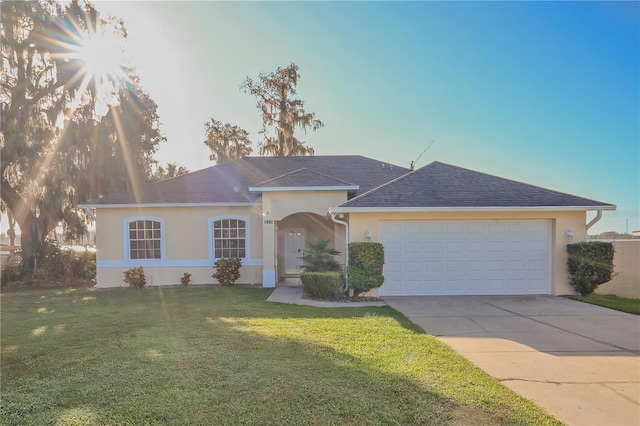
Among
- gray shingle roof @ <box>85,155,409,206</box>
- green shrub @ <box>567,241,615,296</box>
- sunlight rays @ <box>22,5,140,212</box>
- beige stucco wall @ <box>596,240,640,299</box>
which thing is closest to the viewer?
green shrub @ <box>567,241,615,296</box>

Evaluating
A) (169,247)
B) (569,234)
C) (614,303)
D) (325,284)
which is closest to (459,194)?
(569,234)

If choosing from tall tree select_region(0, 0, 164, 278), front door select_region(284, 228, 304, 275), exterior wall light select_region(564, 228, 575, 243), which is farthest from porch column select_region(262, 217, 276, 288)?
exterior wall light select_region(564, 228, 575, 243)

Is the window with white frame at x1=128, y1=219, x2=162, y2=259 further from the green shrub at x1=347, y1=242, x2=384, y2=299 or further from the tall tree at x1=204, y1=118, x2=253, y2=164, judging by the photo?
the tall tree at x1=204, y1=118, x2=253, y2=164

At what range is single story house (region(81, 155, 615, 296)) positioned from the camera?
10.3 meters

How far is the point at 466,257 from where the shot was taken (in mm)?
10344

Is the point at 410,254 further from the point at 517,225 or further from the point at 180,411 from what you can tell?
the point at 180,411

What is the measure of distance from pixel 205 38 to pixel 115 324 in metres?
8.74

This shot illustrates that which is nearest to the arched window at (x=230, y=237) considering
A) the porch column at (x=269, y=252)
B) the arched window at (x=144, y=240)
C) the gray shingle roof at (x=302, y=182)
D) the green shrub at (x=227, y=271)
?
the green shrub at (x=227, y=271)

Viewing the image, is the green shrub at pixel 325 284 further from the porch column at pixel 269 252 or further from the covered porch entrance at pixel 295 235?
the covered porch entrance at pixel 295 235

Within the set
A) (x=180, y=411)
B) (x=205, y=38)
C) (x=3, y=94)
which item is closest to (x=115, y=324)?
(x=180, y=411)

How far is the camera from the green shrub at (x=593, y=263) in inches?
386

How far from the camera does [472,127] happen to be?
1557cm

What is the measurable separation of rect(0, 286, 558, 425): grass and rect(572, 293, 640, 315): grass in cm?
538

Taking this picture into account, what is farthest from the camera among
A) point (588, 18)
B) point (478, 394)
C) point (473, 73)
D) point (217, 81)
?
point (217, 81)
